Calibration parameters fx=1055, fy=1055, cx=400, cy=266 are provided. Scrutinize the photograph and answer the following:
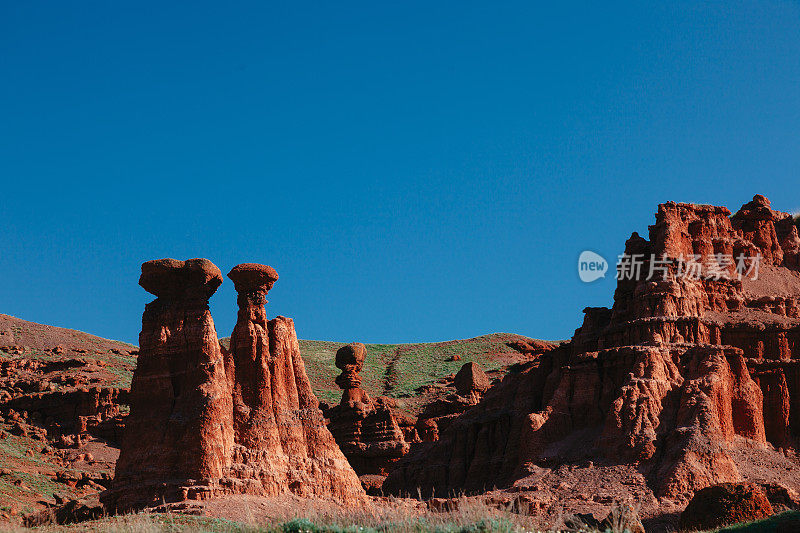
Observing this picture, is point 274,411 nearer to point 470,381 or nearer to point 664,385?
point 664,385

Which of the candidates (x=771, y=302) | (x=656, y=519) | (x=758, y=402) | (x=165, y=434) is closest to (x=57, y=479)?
(x=165, y=434)

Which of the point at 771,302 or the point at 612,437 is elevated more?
the point at 771,302

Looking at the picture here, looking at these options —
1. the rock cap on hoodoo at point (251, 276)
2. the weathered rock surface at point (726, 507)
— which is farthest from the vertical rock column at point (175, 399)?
the weathered rock surface at point (726, 507)

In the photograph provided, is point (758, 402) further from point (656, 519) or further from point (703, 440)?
point (656, 519)

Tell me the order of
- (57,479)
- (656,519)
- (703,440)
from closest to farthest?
1. (656,519)
2. (703,440)
3. (57,479)

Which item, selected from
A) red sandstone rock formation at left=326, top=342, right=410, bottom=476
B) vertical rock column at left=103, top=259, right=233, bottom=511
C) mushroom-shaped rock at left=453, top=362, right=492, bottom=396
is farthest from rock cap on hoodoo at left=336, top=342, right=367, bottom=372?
vertical rock column at left=103, top=259, right=233, bottom=511

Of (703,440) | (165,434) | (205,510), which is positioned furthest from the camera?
(703,440)

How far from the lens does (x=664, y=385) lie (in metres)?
57.6

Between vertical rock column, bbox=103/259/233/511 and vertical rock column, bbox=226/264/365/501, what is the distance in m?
1.48

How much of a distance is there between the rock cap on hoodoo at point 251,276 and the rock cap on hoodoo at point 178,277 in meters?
3.34

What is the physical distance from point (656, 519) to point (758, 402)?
1571 cm

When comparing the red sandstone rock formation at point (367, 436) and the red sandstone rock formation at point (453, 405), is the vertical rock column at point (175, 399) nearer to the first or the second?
the red sandstone rock formation at point (367, 436)

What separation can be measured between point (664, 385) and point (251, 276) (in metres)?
25.3

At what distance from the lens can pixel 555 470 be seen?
5494 centimetres
